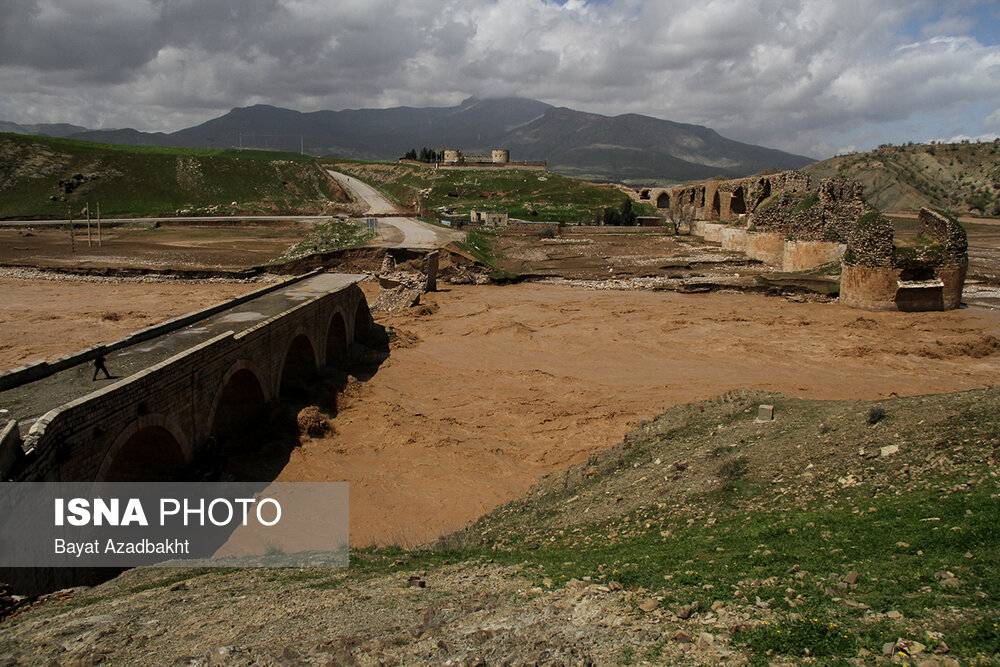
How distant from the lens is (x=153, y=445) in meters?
9.34

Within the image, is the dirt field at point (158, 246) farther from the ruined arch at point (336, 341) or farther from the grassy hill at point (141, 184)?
the ruined arch at point (336, 341)

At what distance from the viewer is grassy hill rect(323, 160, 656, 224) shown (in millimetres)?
62425

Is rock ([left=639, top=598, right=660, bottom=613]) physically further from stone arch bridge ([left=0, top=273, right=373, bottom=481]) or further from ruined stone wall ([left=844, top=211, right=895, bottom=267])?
ruined stone wall ([left=844, top=211, right=895, bottom=267])

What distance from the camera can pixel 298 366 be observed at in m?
16.2

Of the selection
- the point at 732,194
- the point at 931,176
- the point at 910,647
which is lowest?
the point at 910,647

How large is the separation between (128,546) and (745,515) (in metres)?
7.79

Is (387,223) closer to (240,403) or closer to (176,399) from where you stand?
(240,403)

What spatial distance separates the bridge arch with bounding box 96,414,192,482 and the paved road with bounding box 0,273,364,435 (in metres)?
0.93

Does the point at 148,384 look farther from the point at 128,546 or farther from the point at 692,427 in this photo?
the point at 692,427

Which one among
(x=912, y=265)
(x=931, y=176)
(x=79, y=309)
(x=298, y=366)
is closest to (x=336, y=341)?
(x=298, y=366)

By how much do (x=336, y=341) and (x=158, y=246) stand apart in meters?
26.2

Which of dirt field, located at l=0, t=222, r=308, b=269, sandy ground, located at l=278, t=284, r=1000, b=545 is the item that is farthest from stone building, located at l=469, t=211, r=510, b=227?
sandy ground, located at l=278, t=284, r=1000, b=545

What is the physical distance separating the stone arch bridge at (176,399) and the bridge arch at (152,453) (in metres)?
0.01

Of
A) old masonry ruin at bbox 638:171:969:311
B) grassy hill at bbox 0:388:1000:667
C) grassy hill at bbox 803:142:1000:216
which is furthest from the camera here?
grassy hill at bbox 803:142:1000:216
